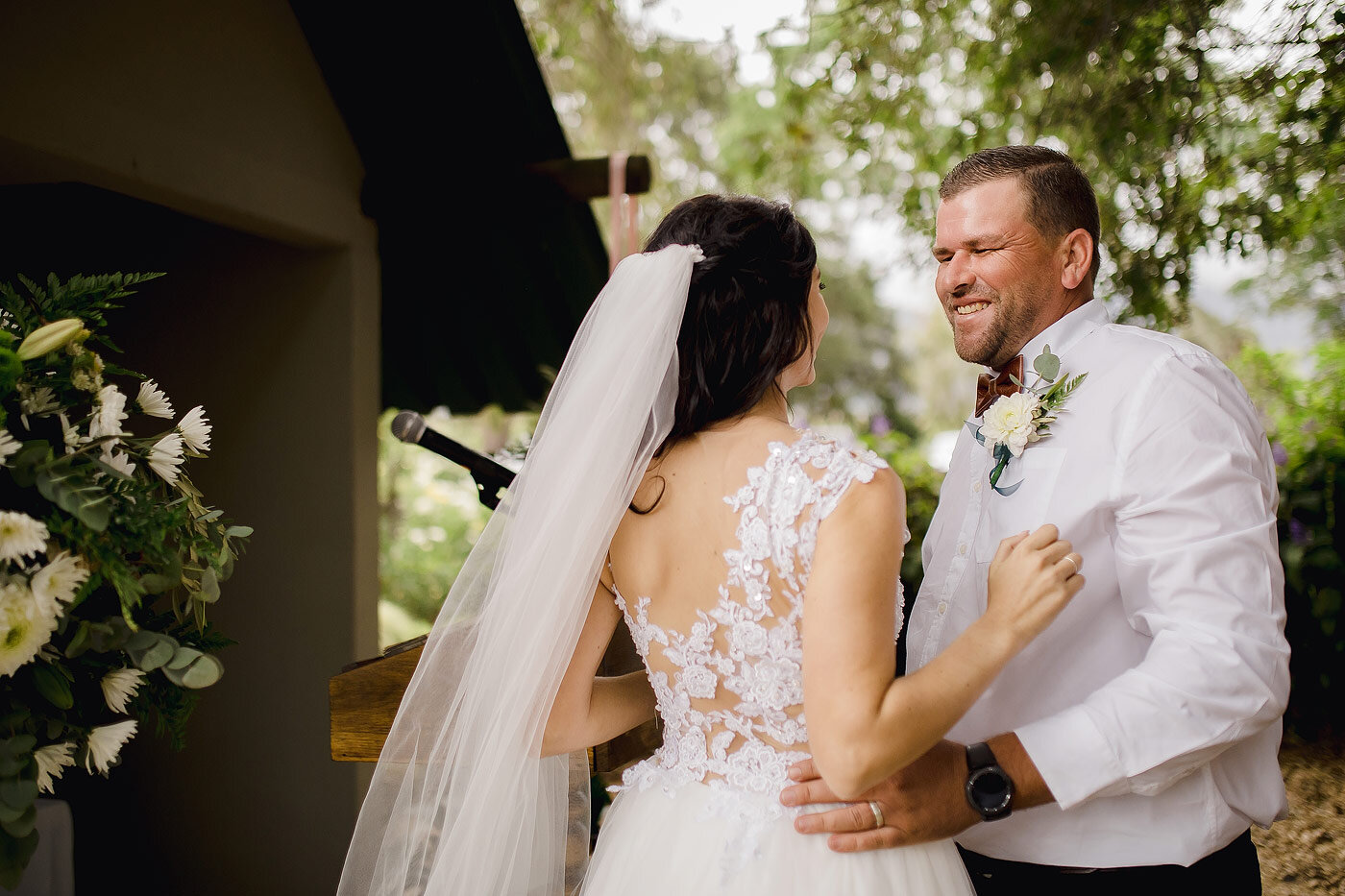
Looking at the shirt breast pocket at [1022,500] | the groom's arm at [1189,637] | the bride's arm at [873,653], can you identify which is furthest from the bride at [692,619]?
the shirt breast pocket at [1022,500]

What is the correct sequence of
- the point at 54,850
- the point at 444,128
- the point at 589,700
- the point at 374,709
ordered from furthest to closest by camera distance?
the point at 444,128 < the point at 54,850 < the point at 374,709 < the point at 589,700

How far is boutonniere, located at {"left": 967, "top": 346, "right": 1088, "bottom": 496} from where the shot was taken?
208 cm

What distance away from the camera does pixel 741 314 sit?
5.94 feet

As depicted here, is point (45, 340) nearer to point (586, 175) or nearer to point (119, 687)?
point (119, 687)

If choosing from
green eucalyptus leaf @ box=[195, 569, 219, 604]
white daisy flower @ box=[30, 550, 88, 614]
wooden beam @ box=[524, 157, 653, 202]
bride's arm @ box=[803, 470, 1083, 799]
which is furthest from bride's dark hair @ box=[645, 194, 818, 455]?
wooden beam @ box=[524, 157, 653, 202]

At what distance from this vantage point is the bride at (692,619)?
5.20 feet

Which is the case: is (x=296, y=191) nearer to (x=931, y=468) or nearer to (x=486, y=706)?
(x=486, y=706)

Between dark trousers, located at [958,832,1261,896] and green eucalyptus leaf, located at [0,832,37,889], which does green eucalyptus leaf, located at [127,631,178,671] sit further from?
dark trousers, located at [958,832,1261,896]

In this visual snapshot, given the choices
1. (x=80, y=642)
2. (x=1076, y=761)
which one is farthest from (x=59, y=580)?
(x=1076, y=761)

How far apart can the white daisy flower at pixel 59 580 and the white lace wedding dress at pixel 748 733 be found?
0.90 m

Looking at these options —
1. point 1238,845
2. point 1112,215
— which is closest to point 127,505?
point 1238,845

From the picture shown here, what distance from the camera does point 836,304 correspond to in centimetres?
1725

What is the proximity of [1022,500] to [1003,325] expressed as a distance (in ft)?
1.45

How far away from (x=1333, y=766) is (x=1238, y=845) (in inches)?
129
